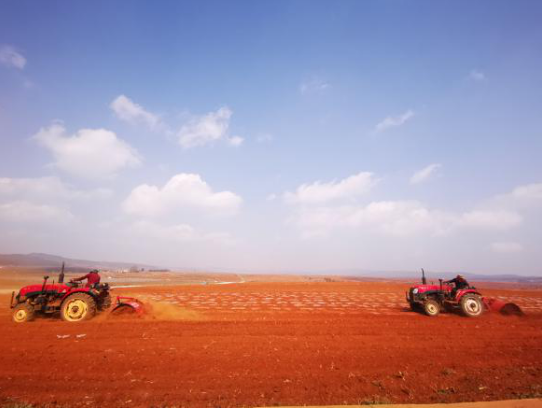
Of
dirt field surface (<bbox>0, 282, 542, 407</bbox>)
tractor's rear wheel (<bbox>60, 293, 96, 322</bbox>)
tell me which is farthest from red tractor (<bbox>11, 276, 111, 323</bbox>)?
dirt field surface (<bbox>0, 282, 542, 407</bbox>)

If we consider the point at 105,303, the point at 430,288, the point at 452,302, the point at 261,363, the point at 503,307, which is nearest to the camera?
the point at 261,363

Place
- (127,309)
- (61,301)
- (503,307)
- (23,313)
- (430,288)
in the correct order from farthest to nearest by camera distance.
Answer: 1. (430,288)
2. (503,307)
3. (127,309)
4. (61,301)
5. (23,313)

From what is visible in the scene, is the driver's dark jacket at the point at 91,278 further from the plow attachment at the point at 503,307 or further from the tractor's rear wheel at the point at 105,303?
the plow attachment at the point at 503,307

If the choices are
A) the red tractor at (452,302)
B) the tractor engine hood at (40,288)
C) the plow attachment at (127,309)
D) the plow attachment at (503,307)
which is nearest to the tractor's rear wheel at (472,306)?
the red tractor at (452,302)

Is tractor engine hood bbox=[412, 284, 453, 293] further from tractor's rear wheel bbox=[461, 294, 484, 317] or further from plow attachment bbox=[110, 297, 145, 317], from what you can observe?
plow attachment bbox=[110, 297, 145, 317]

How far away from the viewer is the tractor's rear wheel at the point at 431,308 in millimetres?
13023

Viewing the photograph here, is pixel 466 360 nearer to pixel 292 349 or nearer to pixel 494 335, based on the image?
pixel 494 335

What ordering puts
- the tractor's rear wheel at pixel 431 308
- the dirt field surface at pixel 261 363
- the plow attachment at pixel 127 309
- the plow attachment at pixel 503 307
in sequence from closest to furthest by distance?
the dirt field surface at pixel 261 363, the plow attachment at pixel 127 309, the tractor's rear wheel at pixel 431 308, the plow attachment at pixel 503 307

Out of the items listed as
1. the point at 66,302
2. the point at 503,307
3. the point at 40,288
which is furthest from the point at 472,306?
the point at 40,288

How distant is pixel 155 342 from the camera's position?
8.34 meters

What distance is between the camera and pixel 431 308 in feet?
42.9

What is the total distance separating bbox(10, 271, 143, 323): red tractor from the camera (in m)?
10.8

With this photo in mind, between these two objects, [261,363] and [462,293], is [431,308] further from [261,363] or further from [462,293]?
[261,363]

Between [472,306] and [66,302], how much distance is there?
16777mm
